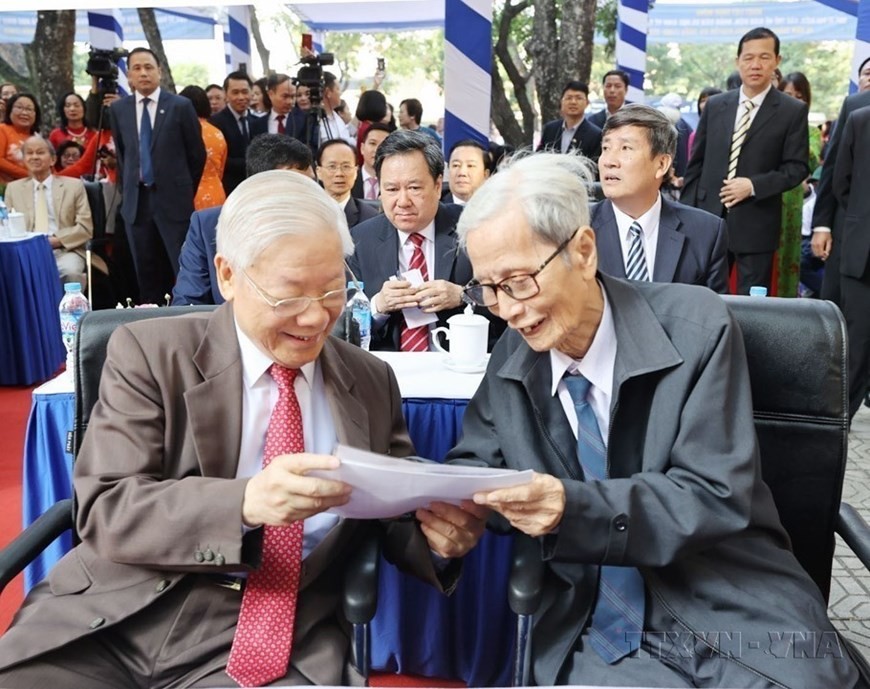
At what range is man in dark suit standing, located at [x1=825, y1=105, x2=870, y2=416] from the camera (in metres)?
3.58

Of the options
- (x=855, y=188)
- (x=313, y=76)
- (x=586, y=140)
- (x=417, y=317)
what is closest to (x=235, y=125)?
(x=313, y=76)

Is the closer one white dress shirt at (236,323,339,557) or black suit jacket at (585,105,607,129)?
white dress shirt at (236,323,339,557)

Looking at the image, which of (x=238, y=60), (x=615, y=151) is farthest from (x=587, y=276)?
(x=238, y=60)

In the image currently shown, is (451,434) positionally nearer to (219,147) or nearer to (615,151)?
(615,151)

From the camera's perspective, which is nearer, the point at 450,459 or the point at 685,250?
the point at 450,459

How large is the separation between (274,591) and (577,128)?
5256 millimetres

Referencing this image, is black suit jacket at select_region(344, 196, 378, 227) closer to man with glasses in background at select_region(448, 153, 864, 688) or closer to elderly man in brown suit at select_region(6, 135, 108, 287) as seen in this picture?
man with glasses in background at select_region(448, 153, 864, 688)

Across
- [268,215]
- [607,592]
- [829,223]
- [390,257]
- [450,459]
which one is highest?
[268,215]

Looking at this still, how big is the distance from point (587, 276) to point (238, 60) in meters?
10.2

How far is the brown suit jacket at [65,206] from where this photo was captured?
17.5ft

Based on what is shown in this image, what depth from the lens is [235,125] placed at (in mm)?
6492

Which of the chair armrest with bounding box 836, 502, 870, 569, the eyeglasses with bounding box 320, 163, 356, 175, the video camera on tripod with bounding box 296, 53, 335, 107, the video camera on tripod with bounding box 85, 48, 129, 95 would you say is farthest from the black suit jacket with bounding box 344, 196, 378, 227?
the video camera on tripod with bounding box 85, 48, 129, 95

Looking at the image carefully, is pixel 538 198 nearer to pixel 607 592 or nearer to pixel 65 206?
pixel 607 592

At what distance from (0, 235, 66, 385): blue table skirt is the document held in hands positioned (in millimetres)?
3969
